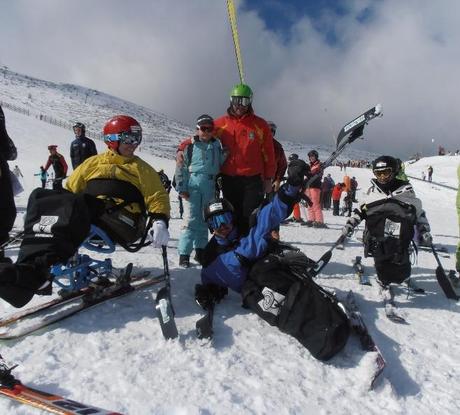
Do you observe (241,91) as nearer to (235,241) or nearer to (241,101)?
(241,101)

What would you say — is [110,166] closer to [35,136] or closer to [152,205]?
[152,205]

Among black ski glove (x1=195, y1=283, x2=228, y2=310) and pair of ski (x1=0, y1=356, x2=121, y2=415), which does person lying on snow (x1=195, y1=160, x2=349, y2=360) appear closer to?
black ski glove (x1=195, y1=283, x2=228, y2=310)

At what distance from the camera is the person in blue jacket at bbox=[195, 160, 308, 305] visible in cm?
326

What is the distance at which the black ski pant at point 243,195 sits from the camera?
4641mm

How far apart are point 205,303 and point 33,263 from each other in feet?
4.81

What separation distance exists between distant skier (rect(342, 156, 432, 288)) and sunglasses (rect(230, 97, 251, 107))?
1.65 metres

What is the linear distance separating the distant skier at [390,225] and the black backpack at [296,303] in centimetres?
112

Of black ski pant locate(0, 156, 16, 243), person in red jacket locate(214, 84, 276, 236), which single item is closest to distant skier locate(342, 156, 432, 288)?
person in red jacket locate(214, 84, 276, 236)

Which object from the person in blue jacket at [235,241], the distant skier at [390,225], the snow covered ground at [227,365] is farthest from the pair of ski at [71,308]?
the distant skier at [390,225]

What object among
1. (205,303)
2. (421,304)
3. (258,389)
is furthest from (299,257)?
(421,304)

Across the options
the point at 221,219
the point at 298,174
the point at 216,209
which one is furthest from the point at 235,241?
the point at 298,174

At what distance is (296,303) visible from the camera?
9.86 feet

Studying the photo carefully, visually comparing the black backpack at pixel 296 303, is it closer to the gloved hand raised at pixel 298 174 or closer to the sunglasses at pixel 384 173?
the gloved hand raised at pixel 298 174

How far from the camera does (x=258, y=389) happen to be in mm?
2455
